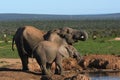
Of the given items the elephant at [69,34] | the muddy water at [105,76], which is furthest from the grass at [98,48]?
the elephant at [69,34]

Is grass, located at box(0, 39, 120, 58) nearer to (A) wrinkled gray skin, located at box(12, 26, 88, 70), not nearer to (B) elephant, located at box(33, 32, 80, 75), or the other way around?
(A) wrinkled gray skin, located at box(12, 26, 88, 70)

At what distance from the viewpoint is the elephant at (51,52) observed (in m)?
16.6

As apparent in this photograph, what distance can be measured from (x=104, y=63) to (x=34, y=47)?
6.29m

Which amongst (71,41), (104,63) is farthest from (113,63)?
(71,41)

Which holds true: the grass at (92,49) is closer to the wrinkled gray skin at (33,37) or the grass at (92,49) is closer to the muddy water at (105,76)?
the muddy water at (105,76)

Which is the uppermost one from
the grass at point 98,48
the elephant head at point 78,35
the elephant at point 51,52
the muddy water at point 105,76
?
the elephant head at point 78,35

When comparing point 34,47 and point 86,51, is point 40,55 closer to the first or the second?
point 34,47

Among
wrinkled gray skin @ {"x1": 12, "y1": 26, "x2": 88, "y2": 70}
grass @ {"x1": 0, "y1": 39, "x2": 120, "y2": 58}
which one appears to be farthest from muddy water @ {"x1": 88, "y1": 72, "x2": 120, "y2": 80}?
grass @ {"x1": 0, "y1": 39, "x2": 120, "y2": 58}

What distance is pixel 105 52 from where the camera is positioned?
2841 cm

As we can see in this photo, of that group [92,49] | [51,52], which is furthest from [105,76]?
[92,49]

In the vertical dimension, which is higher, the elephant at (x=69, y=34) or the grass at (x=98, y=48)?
the elephant at (x=69, y=34)

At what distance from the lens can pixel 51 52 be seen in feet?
54.5

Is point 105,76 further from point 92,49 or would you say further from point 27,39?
point 92,49

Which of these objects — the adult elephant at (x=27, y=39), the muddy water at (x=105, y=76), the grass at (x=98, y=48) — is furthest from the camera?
the grass at (x=98, y=48)
